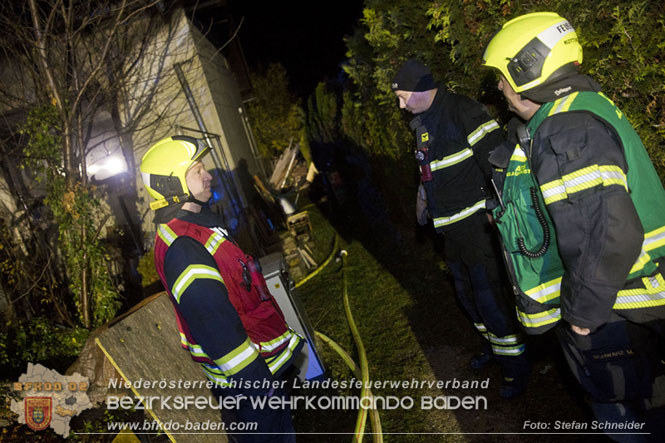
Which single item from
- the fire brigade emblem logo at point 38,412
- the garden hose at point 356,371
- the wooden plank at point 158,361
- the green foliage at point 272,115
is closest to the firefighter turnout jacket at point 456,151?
the garden hose at point 356,371

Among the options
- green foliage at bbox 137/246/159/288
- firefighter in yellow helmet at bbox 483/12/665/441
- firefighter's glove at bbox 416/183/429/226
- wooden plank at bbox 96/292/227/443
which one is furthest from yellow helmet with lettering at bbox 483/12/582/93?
green foliage at bbox 137/246/159/288

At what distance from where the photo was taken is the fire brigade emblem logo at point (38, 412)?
4.00 metres

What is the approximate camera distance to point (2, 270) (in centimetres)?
688

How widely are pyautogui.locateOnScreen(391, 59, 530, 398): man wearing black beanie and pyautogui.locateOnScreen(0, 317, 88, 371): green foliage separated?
6078mm

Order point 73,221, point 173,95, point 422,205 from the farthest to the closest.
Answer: point 173,95, point 73,221, point 422,205

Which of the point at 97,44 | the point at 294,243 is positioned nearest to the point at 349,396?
the point at 294,243

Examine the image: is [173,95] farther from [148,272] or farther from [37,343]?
[37,343]

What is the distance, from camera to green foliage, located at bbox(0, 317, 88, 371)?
19.0 ft

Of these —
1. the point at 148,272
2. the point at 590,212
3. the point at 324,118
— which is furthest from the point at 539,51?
the point at 324,118

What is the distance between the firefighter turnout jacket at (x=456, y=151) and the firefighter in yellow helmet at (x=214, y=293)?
165cm

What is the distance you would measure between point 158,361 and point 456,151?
2.97 m

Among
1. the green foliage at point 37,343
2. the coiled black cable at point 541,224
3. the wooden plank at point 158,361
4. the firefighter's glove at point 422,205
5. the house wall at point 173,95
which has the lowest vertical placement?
the green foliage at point 37,343

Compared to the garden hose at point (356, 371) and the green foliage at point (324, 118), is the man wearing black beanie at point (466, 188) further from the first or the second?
the green foliage at point (324, 118)

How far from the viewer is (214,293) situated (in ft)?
6.91
